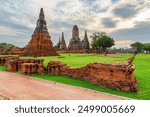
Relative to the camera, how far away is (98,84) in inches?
397

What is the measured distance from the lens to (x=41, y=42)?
148ft

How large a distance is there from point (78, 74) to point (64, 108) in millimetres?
6135

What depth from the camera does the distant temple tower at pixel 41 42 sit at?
44.4 metres

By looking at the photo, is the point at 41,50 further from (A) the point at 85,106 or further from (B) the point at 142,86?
(A) the point at 85,106

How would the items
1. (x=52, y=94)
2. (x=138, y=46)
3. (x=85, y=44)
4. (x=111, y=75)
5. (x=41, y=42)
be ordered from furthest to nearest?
(x=138, y=46) → (x=85, y=44) → (x=41, y=42) → (x=111, y=75) → (x=52, y=94)

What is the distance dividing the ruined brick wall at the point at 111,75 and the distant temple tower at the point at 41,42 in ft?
107

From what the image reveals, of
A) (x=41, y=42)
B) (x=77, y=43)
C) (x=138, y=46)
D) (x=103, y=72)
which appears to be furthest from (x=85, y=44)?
(x=103, y=72)

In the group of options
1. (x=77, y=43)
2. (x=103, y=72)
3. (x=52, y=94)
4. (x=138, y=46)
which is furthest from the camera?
(x=138, y=46)

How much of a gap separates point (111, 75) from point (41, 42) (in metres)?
37.2

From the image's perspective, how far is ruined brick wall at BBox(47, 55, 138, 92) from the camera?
348 inches

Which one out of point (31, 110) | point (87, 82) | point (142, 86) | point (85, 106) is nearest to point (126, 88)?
point (142, 86)

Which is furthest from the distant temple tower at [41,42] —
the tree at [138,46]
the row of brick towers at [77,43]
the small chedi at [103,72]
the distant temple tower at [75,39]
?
the tree at [138,46]

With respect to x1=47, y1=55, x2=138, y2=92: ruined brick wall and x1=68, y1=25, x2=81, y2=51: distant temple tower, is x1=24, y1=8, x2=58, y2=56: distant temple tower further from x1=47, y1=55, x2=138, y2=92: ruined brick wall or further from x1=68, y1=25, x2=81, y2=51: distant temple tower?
x1=47, y1=55, x2=138, y2=92: ruined brick wall

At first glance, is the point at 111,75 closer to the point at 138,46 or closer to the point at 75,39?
the point at 75,39
